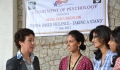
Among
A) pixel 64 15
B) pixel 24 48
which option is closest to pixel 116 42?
pixel 24 48

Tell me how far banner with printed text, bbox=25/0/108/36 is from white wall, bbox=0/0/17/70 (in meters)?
0.30

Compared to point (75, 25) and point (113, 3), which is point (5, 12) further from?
point (113, 3)

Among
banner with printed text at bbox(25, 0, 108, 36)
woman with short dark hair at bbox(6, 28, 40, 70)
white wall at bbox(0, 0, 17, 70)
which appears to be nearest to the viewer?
woman with short dark hair at bbox(6, 28, 40, 70)

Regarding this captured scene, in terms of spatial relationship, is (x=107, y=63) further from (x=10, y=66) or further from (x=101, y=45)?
(x=10, y=66)

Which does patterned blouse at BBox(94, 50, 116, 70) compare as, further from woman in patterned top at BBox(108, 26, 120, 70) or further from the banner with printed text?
the banner with printed text

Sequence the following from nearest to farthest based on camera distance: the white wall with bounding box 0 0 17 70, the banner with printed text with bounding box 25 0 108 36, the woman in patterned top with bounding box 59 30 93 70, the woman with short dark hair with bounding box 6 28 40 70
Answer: the woman with short dark hair with bounding box 6 28 40 70 < the woman in patterned top with bounding box 59 30 93 70 < the banner with printed text with bounding box 25 0 108 36 < the white wall with bounding box 0 0 17 70

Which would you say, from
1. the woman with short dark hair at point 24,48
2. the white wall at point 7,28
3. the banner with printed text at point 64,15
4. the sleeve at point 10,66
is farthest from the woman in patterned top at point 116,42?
the white wall at point 7,28

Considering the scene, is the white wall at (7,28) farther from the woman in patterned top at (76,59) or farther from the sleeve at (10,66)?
the sleeve at (10,66)

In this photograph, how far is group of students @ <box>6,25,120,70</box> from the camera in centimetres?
261

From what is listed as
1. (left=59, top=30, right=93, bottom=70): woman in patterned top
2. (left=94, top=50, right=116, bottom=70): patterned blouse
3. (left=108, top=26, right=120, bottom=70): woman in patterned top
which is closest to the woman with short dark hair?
(left=59, top=30, right=93, bottom=70): woman in patterned top

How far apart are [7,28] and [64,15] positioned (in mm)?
1322

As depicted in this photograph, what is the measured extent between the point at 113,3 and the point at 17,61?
280 centimetres

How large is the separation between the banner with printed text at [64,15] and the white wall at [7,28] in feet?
0.98

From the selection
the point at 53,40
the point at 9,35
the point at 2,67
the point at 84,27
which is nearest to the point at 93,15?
the point at 84,27
